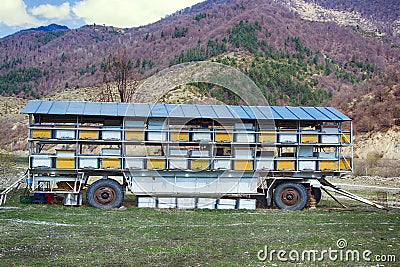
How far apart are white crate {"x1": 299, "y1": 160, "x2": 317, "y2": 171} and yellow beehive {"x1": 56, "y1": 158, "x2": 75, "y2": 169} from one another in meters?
10.9

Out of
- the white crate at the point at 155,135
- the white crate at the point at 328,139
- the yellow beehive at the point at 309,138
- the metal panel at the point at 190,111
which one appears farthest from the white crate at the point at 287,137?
the white crate at the point at 155,135

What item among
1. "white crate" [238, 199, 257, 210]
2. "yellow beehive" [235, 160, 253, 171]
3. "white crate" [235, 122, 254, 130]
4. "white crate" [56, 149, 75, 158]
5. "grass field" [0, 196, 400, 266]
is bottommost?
"grass field" [0, 196, 400, 266]

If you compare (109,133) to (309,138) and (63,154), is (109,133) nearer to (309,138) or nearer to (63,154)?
(63,154)

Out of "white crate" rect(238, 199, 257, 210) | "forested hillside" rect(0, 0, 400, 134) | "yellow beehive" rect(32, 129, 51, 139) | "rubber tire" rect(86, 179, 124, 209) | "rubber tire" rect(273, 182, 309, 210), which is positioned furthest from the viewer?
"forested hillside" rect(0, 0, 400, 134)

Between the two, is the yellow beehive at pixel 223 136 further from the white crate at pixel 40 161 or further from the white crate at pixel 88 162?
the white crate at pixel 40 161

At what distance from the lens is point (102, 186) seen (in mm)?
23359

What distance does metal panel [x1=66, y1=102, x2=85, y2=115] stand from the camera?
75.6 feet

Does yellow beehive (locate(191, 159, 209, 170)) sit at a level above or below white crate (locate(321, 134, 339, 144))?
below

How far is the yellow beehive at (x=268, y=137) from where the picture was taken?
24.0 metres

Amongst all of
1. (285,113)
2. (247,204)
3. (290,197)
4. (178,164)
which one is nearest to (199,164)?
(178,164)

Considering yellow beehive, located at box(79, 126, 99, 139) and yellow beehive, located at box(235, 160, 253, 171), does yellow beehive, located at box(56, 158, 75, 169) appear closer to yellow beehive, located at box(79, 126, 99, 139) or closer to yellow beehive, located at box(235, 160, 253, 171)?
yellow beehive, located at box(79, 126, 99, 139)

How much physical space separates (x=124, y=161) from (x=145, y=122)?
209 cm

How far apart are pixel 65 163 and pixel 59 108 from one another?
2660 mm

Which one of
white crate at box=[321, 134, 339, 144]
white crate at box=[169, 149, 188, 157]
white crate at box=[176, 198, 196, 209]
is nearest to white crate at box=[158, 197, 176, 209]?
white crate at box=[176, 198, 196, 209]
